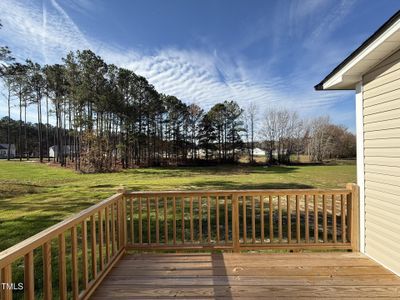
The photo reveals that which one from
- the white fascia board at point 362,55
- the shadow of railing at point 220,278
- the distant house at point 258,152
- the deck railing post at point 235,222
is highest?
the white fascia board at point 362,55

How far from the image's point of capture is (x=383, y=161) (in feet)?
8.46

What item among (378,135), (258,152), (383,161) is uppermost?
(378,135)

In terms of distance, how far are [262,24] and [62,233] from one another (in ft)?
38.8

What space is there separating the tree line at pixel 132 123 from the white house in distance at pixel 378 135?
1383cm

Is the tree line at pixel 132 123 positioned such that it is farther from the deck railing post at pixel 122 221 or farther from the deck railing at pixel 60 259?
the deck railing at pixel 60 259

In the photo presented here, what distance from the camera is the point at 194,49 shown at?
1419 centimetres

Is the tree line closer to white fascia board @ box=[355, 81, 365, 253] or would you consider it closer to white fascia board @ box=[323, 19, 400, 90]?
white fascia board @ box=[323, 19, 400, 90]

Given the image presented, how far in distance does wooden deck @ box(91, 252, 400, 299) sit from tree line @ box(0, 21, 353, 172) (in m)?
12.9

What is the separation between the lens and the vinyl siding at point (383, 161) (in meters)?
2.38

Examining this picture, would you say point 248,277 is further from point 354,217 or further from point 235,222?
point 354,217

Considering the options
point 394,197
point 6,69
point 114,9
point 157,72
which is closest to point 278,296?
point 394,197

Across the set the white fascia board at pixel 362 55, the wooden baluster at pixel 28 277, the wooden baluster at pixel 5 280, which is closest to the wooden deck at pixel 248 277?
the wooden baluster at pixel 28 277

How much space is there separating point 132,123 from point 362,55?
893 inches

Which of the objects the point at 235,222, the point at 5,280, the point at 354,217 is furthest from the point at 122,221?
the point at 354,217
